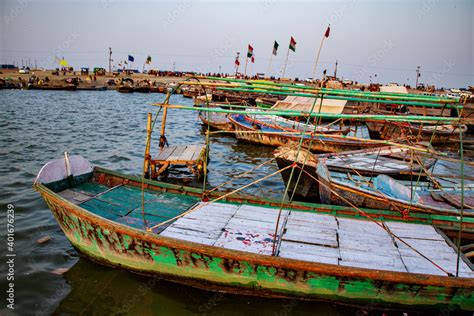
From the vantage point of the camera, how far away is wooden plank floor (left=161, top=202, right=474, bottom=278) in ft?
16.9

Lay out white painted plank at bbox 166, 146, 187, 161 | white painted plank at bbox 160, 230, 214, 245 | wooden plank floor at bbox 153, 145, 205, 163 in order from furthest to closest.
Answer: white painted plank at bbox 166, 146, 187, 161 → wooden plank floor at bbox 153, 145, 205, 163 → white painted plank at bbox 160, 230, 214, 245

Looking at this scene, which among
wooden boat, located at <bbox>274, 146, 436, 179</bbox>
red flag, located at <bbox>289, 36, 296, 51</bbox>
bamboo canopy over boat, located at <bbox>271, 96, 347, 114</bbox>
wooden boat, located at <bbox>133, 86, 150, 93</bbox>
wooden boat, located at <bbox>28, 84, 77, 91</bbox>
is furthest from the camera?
wooden boat, located at <bbox>133, 86, 150, 93</bbox>

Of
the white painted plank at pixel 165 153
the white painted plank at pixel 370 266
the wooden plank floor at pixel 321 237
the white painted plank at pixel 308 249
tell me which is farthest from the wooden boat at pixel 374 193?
the white painted plank at pixel 165 153

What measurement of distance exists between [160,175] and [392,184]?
25.0 ft

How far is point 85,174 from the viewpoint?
7.81 meters

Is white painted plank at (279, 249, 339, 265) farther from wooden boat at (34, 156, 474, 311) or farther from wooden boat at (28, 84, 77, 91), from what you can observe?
wooden boat at (28, 84, 77, 91)

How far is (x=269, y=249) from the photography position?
5320 millimetres

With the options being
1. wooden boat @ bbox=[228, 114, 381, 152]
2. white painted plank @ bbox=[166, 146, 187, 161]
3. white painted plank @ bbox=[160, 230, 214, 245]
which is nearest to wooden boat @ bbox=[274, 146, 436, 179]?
wooden boat @ bbox=[228, 114, 381, 152]

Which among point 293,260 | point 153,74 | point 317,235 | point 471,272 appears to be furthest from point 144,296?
point 153,74

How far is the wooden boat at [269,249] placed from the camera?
4664mm

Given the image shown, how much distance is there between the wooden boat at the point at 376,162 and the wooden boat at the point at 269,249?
9.14 feet

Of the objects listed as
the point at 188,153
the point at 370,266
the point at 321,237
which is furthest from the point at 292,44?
the point at 370,266

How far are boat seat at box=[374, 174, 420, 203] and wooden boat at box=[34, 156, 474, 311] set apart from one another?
1.18m

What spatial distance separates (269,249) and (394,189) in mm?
4665
